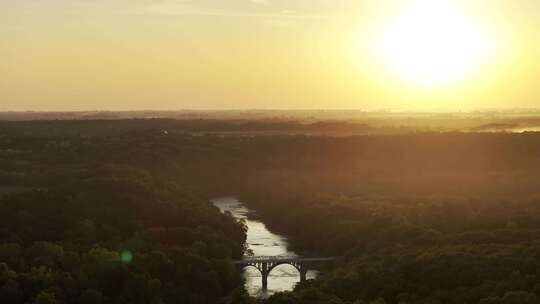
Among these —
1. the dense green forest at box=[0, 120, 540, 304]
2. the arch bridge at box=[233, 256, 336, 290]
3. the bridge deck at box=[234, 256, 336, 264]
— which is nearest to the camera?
the dense green forest at box=[0, 120, 540, 304]

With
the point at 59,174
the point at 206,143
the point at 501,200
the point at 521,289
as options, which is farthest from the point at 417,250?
the point at 206,143

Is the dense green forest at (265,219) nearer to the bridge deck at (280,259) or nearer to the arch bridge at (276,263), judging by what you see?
the bridge deck at (280,259)

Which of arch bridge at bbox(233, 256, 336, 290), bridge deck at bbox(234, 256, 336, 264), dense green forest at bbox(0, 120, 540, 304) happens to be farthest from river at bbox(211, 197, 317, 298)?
dense green forest at bbox(0, 120, 540, 304)

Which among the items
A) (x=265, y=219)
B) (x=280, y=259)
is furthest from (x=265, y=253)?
(x=265, y=219)

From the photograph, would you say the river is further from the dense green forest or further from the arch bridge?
the dense green forest

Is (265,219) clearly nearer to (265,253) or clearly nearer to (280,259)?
(265,253)

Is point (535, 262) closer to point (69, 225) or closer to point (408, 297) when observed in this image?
point (408, 297)
